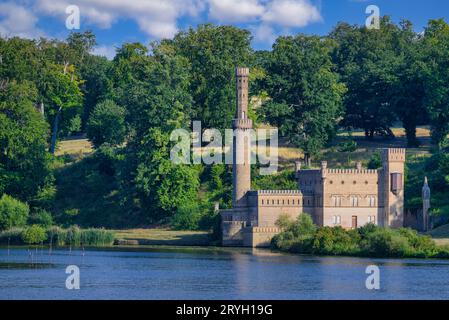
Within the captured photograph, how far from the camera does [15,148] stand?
399 ft

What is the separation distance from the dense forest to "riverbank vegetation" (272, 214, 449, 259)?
9.27m

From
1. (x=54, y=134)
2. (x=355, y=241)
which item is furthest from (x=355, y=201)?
(x=54, y=134)

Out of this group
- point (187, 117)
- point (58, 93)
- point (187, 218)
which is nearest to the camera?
point (187, 218)

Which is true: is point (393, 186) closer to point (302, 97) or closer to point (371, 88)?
point (302, 97)

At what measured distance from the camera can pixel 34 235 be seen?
10831 centimetres

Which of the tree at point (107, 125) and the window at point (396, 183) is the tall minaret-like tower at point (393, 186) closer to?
the window at point (396, 183)

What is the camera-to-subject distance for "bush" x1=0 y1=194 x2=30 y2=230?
113 metres

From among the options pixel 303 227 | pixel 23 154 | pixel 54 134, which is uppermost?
pixel 54 134

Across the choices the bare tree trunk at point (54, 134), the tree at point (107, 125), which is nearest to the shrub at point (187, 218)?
the tree at point (107, 125)

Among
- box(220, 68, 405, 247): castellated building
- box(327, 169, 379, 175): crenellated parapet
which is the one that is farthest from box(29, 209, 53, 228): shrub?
box(327, 169, 379, 175): crenellated parapet

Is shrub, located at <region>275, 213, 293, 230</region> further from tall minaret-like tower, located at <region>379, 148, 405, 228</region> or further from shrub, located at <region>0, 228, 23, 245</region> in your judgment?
shrub, located at <region>0, 228, 23, 245</region>

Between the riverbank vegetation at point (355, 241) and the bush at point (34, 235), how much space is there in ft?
61.1

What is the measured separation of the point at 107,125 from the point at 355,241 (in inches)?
1622
